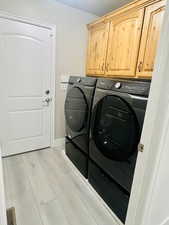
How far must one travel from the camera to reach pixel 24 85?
2197mm

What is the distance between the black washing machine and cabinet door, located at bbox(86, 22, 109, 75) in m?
0.79

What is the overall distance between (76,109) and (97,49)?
1.03 m

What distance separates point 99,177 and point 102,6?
2.37 meters

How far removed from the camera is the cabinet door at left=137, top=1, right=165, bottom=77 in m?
1.36

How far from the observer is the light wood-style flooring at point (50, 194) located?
54.4 inches

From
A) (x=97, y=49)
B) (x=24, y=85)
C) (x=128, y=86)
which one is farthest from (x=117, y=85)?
(x=24, y=85)

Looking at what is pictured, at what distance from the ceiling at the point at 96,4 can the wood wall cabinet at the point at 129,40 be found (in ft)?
0.81

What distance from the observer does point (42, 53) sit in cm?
222

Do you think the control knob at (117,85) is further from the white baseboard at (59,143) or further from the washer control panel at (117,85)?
the white baseboard at (59,143)

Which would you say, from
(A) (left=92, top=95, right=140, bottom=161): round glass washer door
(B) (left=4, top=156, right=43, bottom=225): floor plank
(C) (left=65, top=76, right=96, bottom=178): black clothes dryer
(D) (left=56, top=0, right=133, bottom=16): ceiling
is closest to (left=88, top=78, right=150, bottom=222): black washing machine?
(A) (left=92, top=95, right=140, bottom=161): round glass washer door

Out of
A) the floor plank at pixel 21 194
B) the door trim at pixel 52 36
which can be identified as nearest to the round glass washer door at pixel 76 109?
the door trim at pixel 52 36

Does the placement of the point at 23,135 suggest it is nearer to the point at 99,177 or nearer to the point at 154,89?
the point at 99,177

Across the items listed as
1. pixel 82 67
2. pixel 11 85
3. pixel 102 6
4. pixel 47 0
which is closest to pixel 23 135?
pixel 11 85

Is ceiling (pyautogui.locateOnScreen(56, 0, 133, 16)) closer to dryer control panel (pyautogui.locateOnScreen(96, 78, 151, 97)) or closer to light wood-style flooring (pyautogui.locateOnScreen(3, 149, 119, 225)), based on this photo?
dryer control panel (pyautogui.locateOnScreen(96, 78, 151, 97))
